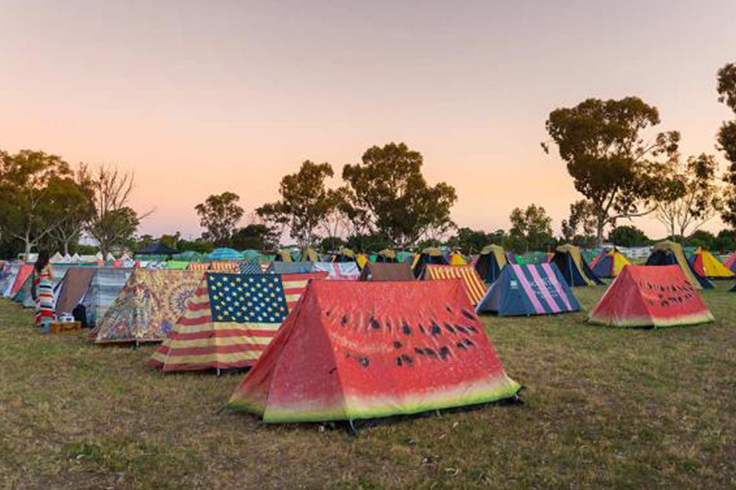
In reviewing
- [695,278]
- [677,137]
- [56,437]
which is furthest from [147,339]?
[677,137]

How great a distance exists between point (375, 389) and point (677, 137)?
43.1m

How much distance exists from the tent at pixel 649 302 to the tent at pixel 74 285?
12.6 m

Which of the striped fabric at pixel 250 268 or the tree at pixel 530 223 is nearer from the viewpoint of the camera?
the striped fabric at pixel 250 268

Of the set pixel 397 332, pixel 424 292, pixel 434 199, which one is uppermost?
pixel 434 199

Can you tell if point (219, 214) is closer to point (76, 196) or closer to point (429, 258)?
point (76, 196)

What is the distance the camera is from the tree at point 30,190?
172 feet

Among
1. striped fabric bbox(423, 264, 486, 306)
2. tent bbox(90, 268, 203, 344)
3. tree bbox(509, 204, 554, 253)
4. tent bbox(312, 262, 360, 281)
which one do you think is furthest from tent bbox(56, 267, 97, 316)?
tree bbox(509, 204, 554, 253)

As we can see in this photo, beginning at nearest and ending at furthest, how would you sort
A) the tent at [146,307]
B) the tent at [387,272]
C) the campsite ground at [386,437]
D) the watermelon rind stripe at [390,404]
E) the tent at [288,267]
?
1. the campsite ground at [386,437]
2. the watermelon rind stripe at [390,404]
3. the tent at [146,307]
4. the tent at [387,272]
5. the tent at [288,267]

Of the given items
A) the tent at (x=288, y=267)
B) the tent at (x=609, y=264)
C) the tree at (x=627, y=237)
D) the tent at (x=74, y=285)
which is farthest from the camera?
the tree at (x=627, y=237)

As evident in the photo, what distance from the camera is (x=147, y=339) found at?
10.1 metres

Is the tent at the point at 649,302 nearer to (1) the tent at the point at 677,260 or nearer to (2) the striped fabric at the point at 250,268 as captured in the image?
(2) the striped fabric at the point at 250,268

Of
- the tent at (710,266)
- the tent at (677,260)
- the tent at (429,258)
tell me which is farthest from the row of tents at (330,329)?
the tent at (429,258)

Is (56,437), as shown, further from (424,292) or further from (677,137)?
(677,137)

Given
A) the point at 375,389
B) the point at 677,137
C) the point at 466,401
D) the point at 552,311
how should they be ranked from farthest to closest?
1. the point at 677,137
2. the point at 552,311
3. the point at 466,401
4. the point at 375,389
